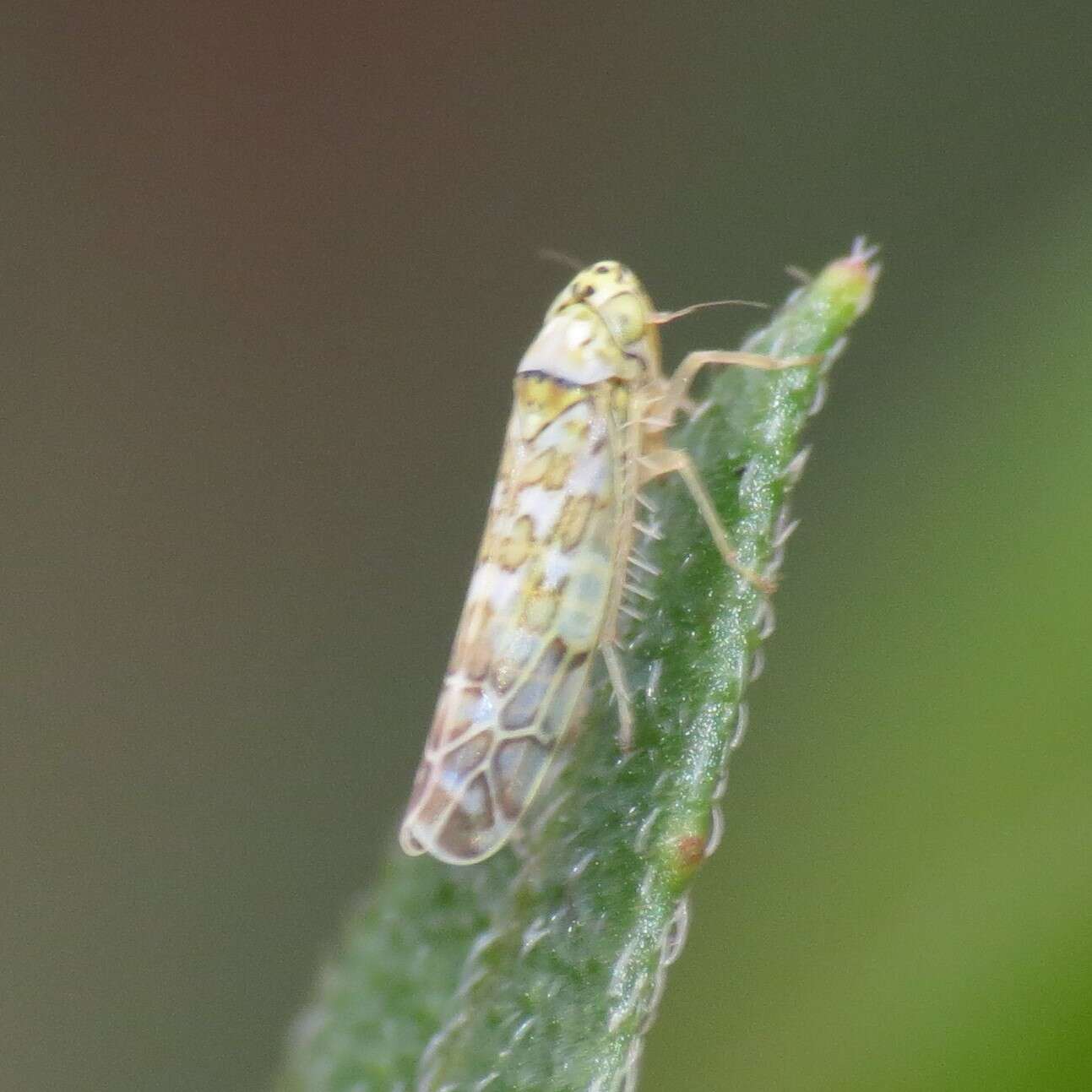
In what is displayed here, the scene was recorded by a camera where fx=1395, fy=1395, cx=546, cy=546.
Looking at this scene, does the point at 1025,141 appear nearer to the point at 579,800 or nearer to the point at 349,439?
the point at 349,439

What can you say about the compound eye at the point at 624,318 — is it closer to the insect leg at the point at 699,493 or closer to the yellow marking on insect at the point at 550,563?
the yellow marking on insect at the point at 550,563

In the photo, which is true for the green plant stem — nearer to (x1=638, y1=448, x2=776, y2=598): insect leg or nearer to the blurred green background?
(x1=638, y1=448, x2=776, y2=598): insect leg

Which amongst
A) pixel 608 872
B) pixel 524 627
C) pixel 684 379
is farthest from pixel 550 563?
pixel 608 872

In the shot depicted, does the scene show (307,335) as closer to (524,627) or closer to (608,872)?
(524,627)

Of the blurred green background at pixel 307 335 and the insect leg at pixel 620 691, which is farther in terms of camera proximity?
the blurred green background at pixel 307 335

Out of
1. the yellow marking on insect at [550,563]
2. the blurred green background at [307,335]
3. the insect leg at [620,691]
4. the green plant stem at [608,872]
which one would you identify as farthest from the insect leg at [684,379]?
the blurred green background at [307,335]
